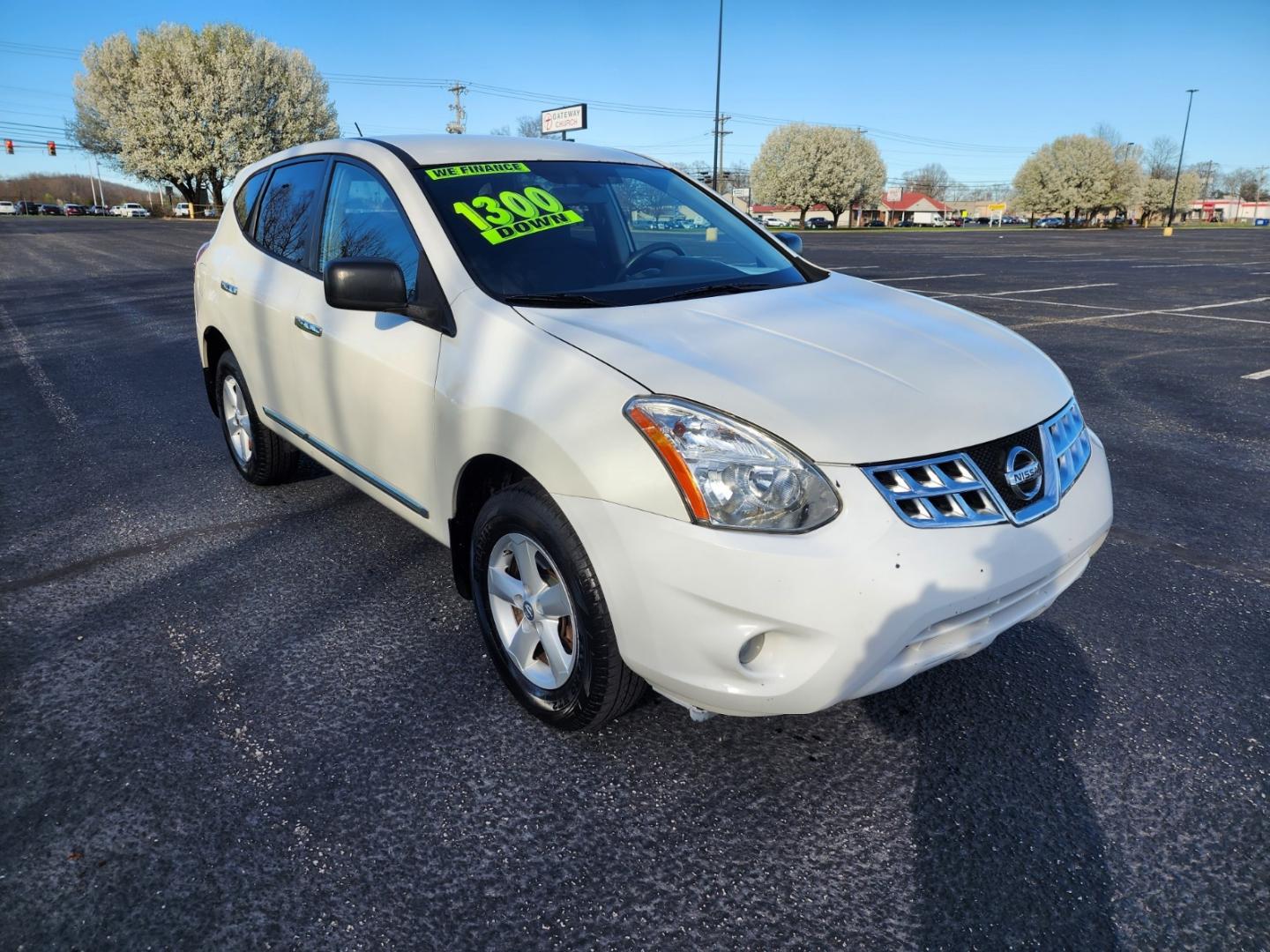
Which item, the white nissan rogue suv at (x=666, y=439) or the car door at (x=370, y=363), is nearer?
the white nissan rogue suv at (x=666, y=439)

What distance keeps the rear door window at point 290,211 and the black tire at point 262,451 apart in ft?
2.31

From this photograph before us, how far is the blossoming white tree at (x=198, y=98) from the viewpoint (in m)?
52.9

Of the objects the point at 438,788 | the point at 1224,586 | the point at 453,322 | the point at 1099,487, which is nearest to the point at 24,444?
the point at 453,322

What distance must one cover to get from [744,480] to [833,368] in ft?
1.65

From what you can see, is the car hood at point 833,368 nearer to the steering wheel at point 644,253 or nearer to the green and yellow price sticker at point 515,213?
the steering wheel at point 644,253

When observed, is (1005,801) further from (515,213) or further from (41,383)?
(41,383)

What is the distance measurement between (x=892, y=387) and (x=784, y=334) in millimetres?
415

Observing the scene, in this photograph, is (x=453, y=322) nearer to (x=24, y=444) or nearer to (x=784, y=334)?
(x=784, y=334)

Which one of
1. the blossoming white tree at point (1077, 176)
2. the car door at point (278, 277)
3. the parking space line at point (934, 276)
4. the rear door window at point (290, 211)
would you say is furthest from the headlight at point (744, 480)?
the blossoming white tree at point (1077, 176)

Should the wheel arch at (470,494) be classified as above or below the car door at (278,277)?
below

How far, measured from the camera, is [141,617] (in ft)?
10.3

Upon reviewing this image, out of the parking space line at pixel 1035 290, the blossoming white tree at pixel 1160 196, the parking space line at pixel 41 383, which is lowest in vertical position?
the parking space line at pixel 41 383

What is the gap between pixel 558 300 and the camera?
2664 mm

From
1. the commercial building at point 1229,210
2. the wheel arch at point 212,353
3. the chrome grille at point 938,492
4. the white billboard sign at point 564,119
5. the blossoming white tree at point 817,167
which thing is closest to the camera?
the chrome grille at point 938,492
